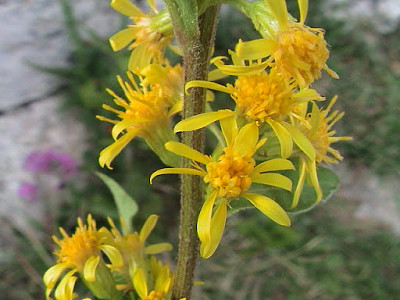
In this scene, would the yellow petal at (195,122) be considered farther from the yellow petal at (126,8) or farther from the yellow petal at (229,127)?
the yellow petal at (126,8)

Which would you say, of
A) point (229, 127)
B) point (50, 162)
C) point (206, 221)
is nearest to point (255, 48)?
point (229, 127)

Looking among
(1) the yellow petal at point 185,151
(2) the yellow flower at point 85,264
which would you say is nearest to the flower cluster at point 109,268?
(2) the yellow flower at point 85,264

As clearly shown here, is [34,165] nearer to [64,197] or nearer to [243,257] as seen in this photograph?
[64,197]

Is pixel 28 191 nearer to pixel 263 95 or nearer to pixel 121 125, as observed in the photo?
pixel 121 125

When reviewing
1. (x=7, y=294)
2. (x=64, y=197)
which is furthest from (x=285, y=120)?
(x=7, y=294)

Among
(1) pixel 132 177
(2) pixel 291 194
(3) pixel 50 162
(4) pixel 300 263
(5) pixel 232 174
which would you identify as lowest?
(4) pixel 300 263

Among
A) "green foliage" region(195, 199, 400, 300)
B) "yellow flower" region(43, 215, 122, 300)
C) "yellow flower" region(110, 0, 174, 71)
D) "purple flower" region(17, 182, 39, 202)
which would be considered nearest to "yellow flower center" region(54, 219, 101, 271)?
"yellow flower" region(43, 215, 122, 300)
